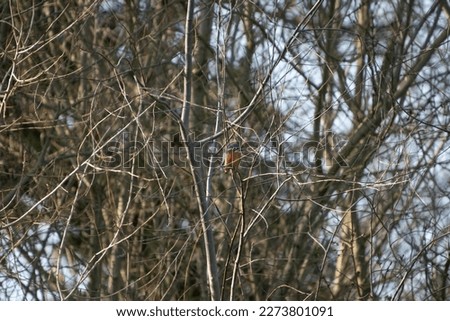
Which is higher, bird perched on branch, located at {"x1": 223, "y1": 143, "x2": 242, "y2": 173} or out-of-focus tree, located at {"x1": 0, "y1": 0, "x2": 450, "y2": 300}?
out-of-focus tree, located at {"x1": 0, "y1": 0, "x2": 450, "y2": 300}

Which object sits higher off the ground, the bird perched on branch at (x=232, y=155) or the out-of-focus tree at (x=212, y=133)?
the out-of-focus tree at (x=212, y=133)

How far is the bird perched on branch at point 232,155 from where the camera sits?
15.9 feet

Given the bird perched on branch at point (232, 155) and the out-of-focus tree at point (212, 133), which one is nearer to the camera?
the bird perched on branch at point (232, 155)

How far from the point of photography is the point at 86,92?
7988mm

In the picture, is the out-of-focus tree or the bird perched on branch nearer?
the bird perched on branch

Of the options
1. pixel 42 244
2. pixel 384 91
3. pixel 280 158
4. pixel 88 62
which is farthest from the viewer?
pixel 88 62

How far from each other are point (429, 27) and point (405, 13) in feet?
0.76

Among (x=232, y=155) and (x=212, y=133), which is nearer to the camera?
(x=232, y=155)

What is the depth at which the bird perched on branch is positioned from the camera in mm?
4832

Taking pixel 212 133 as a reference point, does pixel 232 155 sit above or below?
below

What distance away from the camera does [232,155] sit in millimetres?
4887

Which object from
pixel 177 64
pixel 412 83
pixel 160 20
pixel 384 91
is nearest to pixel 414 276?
pixel 384 91

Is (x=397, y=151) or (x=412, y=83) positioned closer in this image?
(x=397, y=151)
